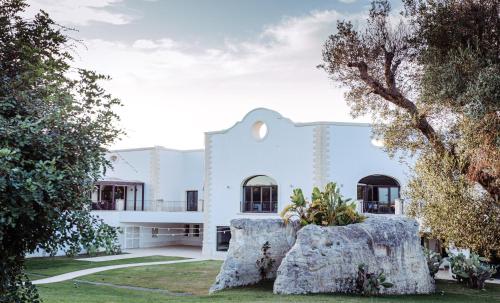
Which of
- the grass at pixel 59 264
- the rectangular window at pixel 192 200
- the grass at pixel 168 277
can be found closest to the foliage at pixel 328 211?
the grass at pixel 168 277

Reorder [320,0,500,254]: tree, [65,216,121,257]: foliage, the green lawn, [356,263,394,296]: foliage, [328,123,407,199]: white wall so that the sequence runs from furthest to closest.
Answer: [328,123,407,199]: white wall, [356,263,394,296]: foliage, the green lawn, [320,0,500,254]: tree, [65,216,121,257]: foliage

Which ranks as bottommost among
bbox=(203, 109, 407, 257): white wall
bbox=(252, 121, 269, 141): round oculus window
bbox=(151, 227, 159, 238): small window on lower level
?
bbox=(151, 227, 159, 238): small window on lower level

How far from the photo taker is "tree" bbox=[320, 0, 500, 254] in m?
12.6

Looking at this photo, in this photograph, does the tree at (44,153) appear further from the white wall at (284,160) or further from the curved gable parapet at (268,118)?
the curved gable parapet at (268,118)

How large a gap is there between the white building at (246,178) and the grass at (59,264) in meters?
3.82

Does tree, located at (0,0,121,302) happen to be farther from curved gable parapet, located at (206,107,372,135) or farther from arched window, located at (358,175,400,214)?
arched window, located at (358,175,400,214)

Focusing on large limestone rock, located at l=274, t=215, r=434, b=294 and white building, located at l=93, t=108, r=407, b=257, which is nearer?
large limestone rock, located at l=274, t=215, r=434, b=294

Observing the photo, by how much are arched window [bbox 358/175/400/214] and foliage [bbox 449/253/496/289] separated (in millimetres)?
13068

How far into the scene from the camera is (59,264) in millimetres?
27828

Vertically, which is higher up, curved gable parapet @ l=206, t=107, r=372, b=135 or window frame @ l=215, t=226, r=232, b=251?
curved gable parapet @ l=206, t=107, r=372, b=135

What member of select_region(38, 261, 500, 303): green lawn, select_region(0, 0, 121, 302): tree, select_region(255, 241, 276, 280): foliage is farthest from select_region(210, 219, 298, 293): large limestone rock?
select_region(0, 0, 121, 302): tree

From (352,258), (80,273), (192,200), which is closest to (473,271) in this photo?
(352,258)

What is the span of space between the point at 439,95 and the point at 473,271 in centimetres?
842

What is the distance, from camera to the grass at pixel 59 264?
24469 mm
